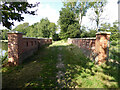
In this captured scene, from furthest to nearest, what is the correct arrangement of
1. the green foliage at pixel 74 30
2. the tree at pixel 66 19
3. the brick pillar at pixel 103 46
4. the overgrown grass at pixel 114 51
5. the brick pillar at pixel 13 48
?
the tree at pixel 66 19
the green foliage at pixel 74 30
the brick pillar at pixel 13 48
the brick pillar at pixel 103 46
the overgrown grass at pixel 114 51

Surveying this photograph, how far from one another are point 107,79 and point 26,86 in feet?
11.4

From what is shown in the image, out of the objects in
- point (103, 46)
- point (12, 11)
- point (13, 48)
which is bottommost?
point (13, 48)

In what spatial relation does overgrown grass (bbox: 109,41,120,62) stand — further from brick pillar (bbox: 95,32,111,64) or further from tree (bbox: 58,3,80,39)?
tree (bbox: 58,3,80,39)

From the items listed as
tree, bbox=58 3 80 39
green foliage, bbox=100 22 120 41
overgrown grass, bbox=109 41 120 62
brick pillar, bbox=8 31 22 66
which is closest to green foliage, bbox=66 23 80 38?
tree, bbox=58 3 80 39

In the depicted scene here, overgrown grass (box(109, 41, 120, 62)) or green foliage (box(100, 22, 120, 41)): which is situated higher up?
green foliage (box(100, 22, 120, 41))

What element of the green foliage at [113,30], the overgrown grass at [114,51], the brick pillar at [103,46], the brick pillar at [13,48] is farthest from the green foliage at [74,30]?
the brick pillar at [13,48]

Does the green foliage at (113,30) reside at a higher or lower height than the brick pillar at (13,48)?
higher

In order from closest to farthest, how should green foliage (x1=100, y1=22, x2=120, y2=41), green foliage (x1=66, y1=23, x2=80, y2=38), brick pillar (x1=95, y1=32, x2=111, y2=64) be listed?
brick pillar (x1=95, y1=32, x2=111, y2=64) < green foliage (x1=100, y1=22, x2=120, y2=41) < green foliage (x1=66, y1=23, x2=80, y2=38)

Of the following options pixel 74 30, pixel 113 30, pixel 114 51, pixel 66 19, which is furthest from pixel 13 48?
pixel 66 19

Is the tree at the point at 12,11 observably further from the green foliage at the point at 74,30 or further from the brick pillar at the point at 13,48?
the green foliage at the point at 74,30

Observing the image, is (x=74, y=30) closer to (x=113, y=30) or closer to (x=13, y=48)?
(x=113, y=30)

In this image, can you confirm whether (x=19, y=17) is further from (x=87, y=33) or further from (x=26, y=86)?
(x=87, y=33)

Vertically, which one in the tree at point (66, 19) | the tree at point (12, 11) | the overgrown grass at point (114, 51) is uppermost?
the tree at point (66, 19)

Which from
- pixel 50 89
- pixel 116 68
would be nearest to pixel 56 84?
pixel 50 89
